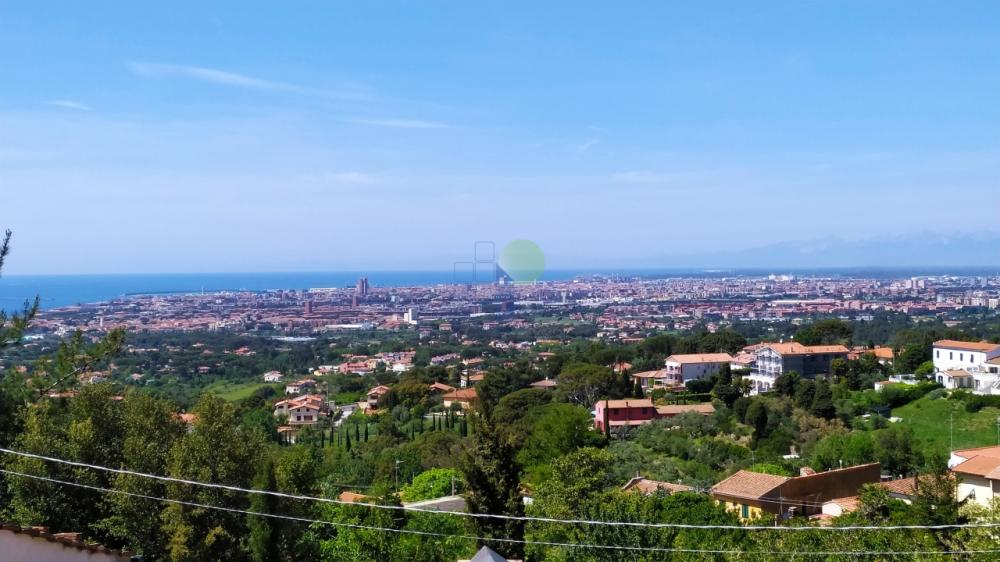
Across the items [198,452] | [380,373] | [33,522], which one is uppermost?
[198,452]

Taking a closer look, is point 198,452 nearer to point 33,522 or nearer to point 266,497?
point 266,497

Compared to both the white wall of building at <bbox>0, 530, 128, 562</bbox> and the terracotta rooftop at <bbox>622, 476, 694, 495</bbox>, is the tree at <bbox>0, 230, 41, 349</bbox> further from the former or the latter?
the terracotta rooftop at <bbox>622, 476, 694, 495</bbox>

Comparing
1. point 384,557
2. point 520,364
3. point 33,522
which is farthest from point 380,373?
point 33,522

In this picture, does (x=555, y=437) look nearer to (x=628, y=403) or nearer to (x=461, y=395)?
(x=628, y=403)

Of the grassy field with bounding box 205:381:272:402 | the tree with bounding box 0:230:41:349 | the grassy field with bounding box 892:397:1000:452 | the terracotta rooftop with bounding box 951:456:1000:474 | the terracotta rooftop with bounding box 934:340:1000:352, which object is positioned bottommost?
the grassy field with bounding box 205:381:272:402

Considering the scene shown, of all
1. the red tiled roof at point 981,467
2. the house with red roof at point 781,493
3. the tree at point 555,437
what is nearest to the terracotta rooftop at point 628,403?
the tree at point 555,437

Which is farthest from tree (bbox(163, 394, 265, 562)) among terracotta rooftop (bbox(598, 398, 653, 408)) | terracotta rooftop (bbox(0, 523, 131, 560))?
terracotta rooftop (bbox(598, 398, 653, 408))

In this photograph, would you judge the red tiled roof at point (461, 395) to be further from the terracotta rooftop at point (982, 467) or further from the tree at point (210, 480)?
the tree at point (210, 480)
